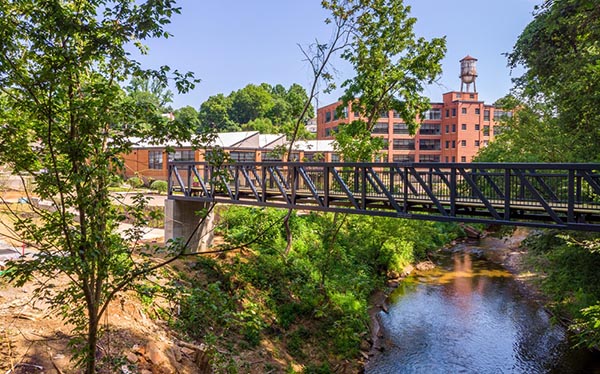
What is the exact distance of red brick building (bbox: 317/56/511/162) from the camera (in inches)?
2327

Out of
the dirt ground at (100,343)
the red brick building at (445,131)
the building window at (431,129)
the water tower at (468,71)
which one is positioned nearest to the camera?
the dirt ground at (100,343)

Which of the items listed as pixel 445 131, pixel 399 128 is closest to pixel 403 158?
pixel 399 128

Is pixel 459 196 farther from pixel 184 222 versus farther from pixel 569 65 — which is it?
pixel 184 222

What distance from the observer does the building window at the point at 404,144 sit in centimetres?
5962

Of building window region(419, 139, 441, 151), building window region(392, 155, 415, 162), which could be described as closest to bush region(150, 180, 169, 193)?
building window region(392, 155, 415, 162)

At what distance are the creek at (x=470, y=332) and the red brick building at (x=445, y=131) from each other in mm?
38809

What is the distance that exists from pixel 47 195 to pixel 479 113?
6281 centimetres

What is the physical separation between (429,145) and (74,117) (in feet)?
198

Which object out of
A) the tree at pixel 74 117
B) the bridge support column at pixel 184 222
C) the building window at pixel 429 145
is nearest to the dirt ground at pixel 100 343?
the tree at pixel 74 117

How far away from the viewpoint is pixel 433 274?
23.5 meters

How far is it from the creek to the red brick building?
3881 centimetres

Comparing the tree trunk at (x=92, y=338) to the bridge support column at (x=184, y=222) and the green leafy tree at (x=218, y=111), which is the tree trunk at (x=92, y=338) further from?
the green leafy tree at (x=218, y=111)

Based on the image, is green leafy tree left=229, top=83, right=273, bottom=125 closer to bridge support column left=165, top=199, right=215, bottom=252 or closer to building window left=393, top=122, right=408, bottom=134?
building window left=393, top=122, right=408, bottom=134

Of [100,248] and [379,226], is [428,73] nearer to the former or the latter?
[379,226]
